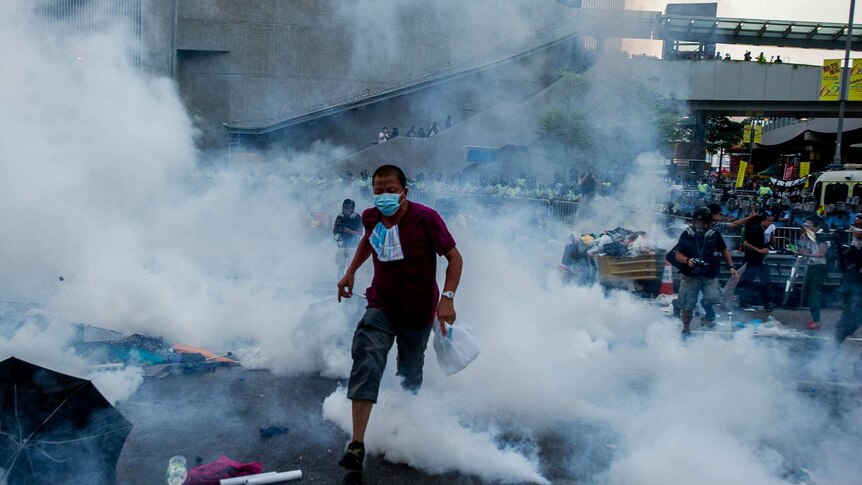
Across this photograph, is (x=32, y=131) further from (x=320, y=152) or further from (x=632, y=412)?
(x=320, y=152)

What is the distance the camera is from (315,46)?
17.4 meters

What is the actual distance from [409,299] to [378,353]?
309mm

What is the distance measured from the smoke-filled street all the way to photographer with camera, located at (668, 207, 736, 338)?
27mm

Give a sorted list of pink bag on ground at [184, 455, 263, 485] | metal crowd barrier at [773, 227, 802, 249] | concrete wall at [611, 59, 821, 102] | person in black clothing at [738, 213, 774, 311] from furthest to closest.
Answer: concrete wall at [611, 59, 821, 102]
metal crowd barrier at [773, 227, 802, 249]
person in black clothing at [738, 213, 774, 311]
pink bag on ground at [184, 455, 263, 485]

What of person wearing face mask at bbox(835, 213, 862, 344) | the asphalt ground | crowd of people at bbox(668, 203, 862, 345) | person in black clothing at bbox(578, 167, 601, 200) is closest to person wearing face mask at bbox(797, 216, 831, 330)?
crowd of people at bbox(668, 203, 862, 345)

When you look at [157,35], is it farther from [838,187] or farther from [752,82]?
[752,82]

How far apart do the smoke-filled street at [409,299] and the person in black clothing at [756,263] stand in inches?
1.6

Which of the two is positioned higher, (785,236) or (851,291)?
(785,236)

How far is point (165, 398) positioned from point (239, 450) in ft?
3.41

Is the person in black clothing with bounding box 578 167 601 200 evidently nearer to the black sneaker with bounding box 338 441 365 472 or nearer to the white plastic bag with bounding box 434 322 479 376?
the white plastic bag with bounding box 434 322 479 376

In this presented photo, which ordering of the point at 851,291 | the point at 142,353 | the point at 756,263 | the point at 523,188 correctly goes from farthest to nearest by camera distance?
the point at 523,188 < the point at 756,263 < the point at 851,291 < the point at 142,353

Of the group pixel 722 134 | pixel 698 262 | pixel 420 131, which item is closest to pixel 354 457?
pixel 698 262

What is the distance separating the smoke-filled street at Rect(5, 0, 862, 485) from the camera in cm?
337

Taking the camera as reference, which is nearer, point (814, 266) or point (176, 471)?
point (176, 471)
